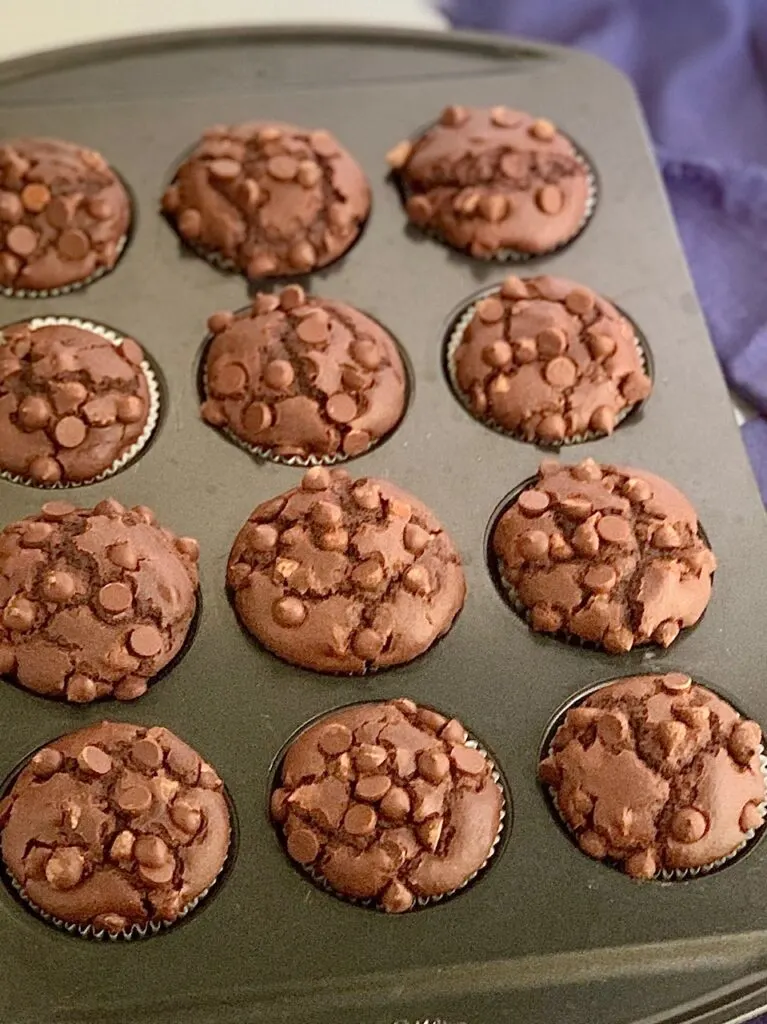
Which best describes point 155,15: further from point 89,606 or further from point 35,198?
point 89,606

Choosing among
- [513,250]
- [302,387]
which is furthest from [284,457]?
[513,250]

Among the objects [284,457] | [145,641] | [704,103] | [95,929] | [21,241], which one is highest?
[704,103]

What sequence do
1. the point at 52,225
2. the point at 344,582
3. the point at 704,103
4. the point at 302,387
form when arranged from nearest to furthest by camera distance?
the point at 344,582
the point at 302,387
the point at 52,225
the point at 704,103

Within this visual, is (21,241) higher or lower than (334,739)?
higher

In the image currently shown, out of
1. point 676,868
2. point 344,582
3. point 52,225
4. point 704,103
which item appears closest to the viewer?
point 676,868

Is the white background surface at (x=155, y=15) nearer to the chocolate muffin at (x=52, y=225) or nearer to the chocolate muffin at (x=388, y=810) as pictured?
the chocolate muffin at (x=52, y=225)

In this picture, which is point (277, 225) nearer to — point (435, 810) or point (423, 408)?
point (423, 408)

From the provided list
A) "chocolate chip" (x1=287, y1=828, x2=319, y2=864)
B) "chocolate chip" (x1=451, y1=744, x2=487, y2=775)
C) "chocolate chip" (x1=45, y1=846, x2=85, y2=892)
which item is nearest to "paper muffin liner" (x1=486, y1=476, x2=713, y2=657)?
"chocolate chip" (x1=451, y1=744, x2=487, y2=775)

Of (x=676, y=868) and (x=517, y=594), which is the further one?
(x=517, y=594)
